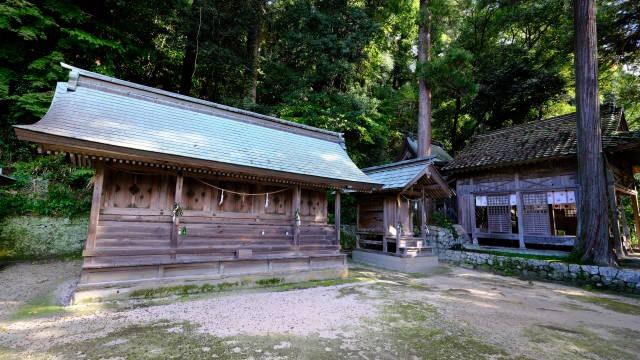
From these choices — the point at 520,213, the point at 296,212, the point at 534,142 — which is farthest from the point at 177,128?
the point at 534,142

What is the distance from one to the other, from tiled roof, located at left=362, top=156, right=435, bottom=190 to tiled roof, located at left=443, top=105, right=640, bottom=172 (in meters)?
4.78

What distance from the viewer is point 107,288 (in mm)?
6422

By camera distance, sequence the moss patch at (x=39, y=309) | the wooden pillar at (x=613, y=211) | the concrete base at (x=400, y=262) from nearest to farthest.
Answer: the moss patch at (x=39, y=309), the concrete base at (x=400, y=262), the wooden pillar at (x=613, y=211)

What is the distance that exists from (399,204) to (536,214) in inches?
277

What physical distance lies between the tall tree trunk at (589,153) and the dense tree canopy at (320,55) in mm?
3955

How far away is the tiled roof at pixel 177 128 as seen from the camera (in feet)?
21.8

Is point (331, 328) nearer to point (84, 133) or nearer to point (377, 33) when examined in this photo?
point (84, 133)

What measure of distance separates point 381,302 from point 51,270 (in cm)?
998

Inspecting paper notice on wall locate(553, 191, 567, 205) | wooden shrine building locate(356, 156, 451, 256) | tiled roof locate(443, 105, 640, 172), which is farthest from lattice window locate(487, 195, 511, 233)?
wooden shrine building locate(356, 156, 451, 256)

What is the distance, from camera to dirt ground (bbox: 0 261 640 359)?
13.9ft

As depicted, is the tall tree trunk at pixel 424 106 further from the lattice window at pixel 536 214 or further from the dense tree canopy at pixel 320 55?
the lattice window at pixel 536 214

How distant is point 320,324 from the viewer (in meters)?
5.38

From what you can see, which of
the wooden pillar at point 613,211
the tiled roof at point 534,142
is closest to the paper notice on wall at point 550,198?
the tiled roof at point 534,142

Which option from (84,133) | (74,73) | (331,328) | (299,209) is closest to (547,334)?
(331,328)
